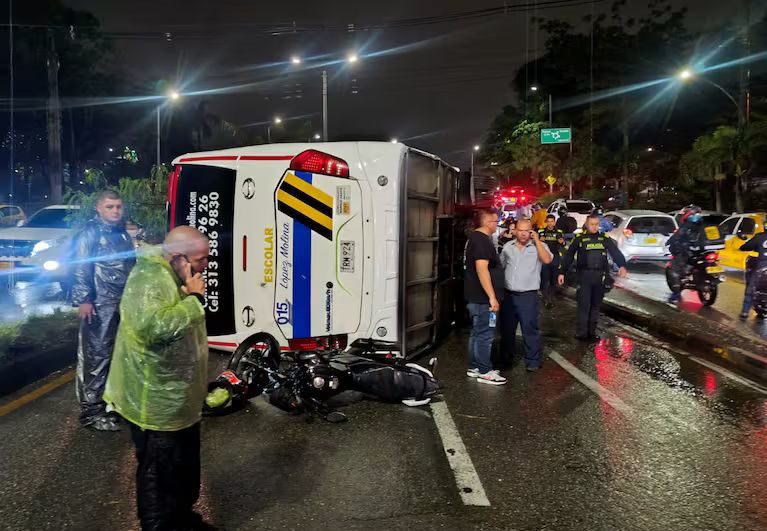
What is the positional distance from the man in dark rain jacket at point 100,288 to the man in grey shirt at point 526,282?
12.8 feet

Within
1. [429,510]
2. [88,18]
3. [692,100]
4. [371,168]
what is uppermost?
[88,18]

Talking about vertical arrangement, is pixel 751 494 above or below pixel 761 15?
below

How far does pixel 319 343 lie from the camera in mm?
6613

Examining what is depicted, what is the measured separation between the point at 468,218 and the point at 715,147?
19.3 meters

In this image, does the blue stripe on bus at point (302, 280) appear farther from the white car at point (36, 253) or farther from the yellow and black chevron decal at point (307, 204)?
the white car at point (36, 253)

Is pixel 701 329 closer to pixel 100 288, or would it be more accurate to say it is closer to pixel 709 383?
pixel 709 383

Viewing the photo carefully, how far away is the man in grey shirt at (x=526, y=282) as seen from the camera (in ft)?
22.7

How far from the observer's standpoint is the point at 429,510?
3756mm

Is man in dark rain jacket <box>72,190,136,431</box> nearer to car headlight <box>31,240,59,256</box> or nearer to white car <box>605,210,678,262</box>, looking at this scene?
car headlight <box>31,240,59,256</box>

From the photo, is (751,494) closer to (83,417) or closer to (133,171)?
(83,417)

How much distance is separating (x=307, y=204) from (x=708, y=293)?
8063 mm

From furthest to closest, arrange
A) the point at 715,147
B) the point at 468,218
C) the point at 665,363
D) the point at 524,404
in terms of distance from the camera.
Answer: the point at 715,147, the point at 468,218, the point at 665,363, the point at 524,404

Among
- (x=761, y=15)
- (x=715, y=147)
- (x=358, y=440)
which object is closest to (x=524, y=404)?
(x=358, y=440)

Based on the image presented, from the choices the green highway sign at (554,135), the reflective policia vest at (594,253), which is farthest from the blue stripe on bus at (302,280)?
the green highway sign at (554,135)
